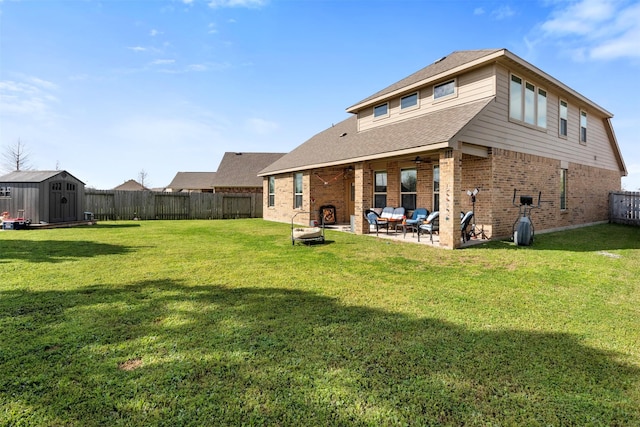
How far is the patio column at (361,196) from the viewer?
38.7 feet

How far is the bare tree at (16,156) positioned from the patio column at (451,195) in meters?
52.0

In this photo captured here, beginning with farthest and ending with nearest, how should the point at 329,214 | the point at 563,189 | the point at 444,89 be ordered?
the point at 329,214
the point at 563,189
the point at 444,89

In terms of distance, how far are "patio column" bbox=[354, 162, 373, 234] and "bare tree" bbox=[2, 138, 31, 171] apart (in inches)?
1908

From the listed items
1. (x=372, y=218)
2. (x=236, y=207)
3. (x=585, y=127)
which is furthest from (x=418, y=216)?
(x=236, y=207)

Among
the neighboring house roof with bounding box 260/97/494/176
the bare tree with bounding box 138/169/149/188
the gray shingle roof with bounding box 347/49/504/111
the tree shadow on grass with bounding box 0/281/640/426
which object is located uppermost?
the bare tree with bounding box 138/169/149/188

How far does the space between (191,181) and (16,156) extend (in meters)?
21.6

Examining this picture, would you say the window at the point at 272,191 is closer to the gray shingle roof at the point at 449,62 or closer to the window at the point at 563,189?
the gray shingle roof at the point at 449,62

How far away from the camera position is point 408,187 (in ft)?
42.4

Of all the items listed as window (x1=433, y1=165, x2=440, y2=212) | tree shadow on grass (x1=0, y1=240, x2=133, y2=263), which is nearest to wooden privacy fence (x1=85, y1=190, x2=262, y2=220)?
tree shadow on grass (x1=0, y1=240, x2=133, y2=263)

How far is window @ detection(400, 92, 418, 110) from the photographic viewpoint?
485 inches

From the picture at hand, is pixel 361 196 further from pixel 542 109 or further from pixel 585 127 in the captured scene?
pixel 585 127

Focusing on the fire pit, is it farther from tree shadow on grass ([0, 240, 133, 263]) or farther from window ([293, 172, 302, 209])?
tree shadow on grass ([0, 240, 133, 263])

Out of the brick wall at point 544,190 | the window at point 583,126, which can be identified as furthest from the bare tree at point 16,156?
the window at point 583,126

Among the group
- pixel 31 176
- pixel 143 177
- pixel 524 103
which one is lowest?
pixel 31 176
